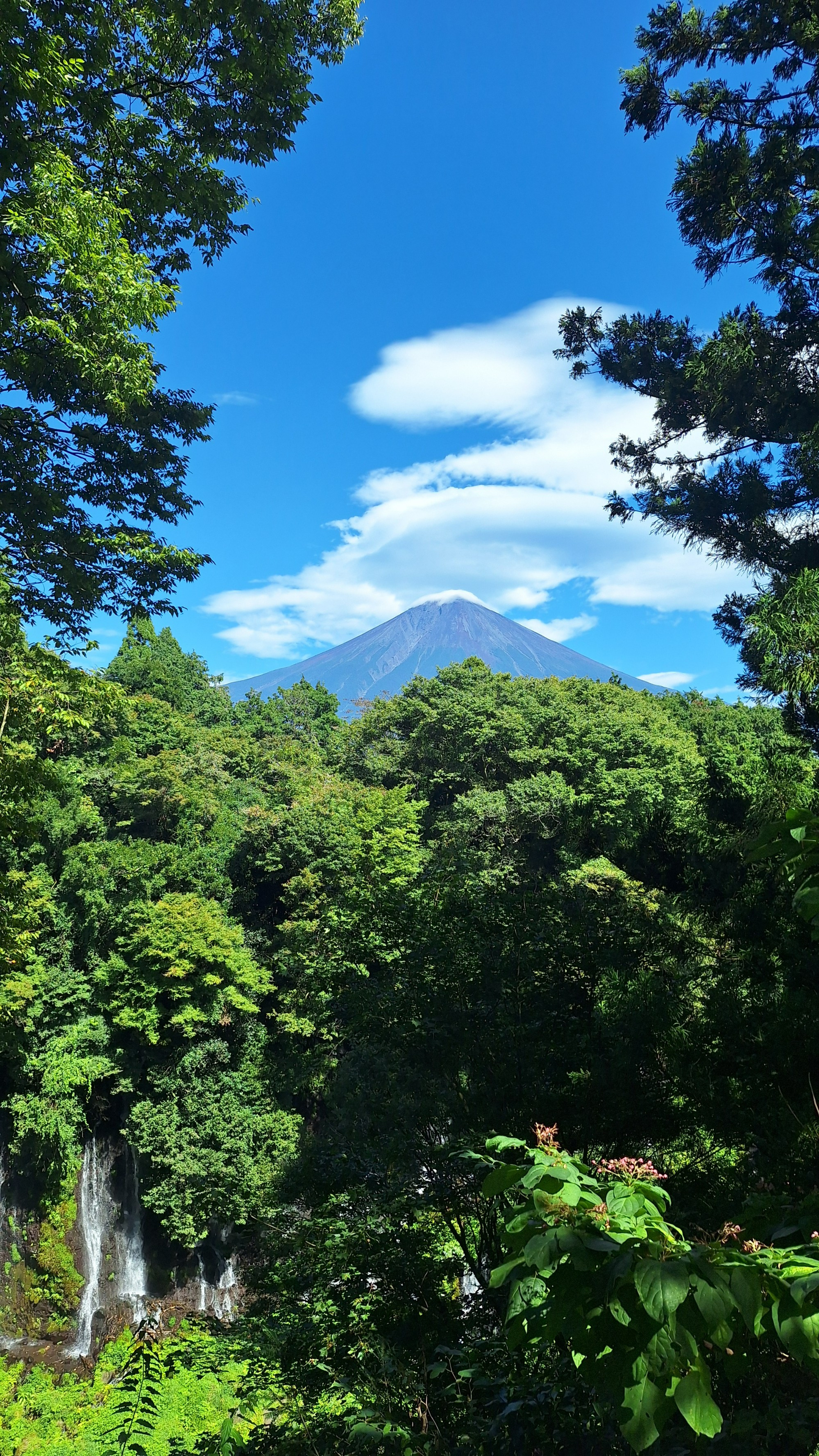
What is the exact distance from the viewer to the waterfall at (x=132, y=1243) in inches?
606

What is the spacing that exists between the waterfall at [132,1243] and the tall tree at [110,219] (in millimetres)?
13361

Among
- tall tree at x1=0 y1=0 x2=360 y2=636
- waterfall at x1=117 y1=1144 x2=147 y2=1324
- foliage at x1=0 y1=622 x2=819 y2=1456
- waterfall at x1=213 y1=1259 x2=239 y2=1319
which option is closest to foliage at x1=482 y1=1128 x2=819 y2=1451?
foliage at x1=0 y1=622 x2=819 y2=1456

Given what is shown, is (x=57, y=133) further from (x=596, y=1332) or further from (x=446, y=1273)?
(x=446, y=1273)

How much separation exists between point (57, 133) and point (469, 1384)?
838cm

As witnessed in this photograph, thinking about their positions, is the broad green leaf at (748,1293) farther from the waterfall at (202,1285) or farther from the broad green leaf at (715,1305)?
the waterfall at (202,1285)

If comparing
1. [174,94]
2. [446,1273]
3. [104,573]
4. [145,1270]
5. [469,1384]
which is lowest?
[145,1270]

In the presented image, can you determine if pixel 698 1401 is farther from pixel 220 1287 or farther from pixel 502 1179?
pixel 220 1287

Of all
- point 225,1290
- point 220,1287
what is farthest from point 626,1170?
point 220,1287

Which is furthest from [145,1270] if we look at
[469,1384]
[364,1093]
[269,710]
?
[269,710]

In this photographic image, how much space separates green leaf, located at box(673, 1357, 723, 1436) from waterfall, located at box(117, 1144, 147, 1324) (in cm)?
1778

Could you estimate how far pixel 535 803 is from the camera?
21172mm

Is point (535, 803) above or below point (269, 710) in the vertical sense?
below

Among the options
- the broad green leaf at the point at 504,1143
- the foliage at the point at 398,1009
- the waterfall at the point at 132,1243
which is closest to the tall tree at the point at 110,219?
the foliage at the point at 398,1009

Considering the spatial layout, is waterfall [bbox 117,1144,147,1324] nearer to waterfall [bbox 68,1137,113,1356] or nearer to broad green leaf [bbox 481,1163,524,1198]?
waterfall [bbox 68,1137,113,1356]
